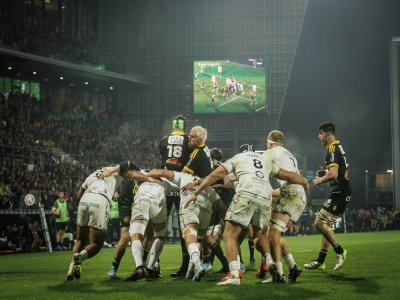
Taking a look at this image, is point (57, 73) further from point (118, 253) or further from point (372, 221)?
point (118, 253)

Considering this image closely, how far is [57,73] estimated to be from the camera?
5231 cm

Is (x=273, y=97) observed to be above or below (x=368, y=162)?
above

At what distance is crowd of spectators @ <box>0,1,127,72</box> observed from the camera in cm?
4609

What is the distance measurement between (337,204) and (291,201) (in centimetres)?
252

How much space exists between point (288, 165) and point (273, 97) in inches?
2000

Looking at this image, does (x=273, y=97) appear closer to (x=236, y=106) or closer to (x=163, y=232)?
(x=236, y=106)

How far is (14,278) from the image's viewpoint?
14.1 metres

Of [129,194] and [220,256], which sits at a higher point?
[129,194]

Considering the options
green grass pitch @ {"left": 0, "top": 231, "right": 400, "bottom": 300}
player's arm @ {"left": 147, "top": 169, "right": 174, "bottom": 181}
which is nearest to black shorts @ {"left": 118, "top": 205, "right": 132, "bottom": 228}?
green grass pitch @ {"left": 0, "top": 231, "right": 400, "bottom": 300}

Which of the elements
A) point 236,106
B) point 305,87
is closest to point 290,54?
point 305,87

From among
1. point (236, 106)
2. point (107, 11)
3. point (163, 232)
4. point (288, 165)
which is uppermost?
point (107, 11)

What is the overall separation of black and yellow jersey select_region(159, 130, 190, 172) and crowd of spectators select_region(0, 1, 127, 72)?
3237 cm

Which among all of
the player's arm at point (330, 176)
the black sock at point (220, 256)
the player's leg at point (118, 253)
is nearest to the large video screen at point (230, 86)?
the black sock at point (220, 256)

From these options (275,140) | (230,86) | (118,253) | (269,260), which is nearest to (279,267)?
(269,260)
